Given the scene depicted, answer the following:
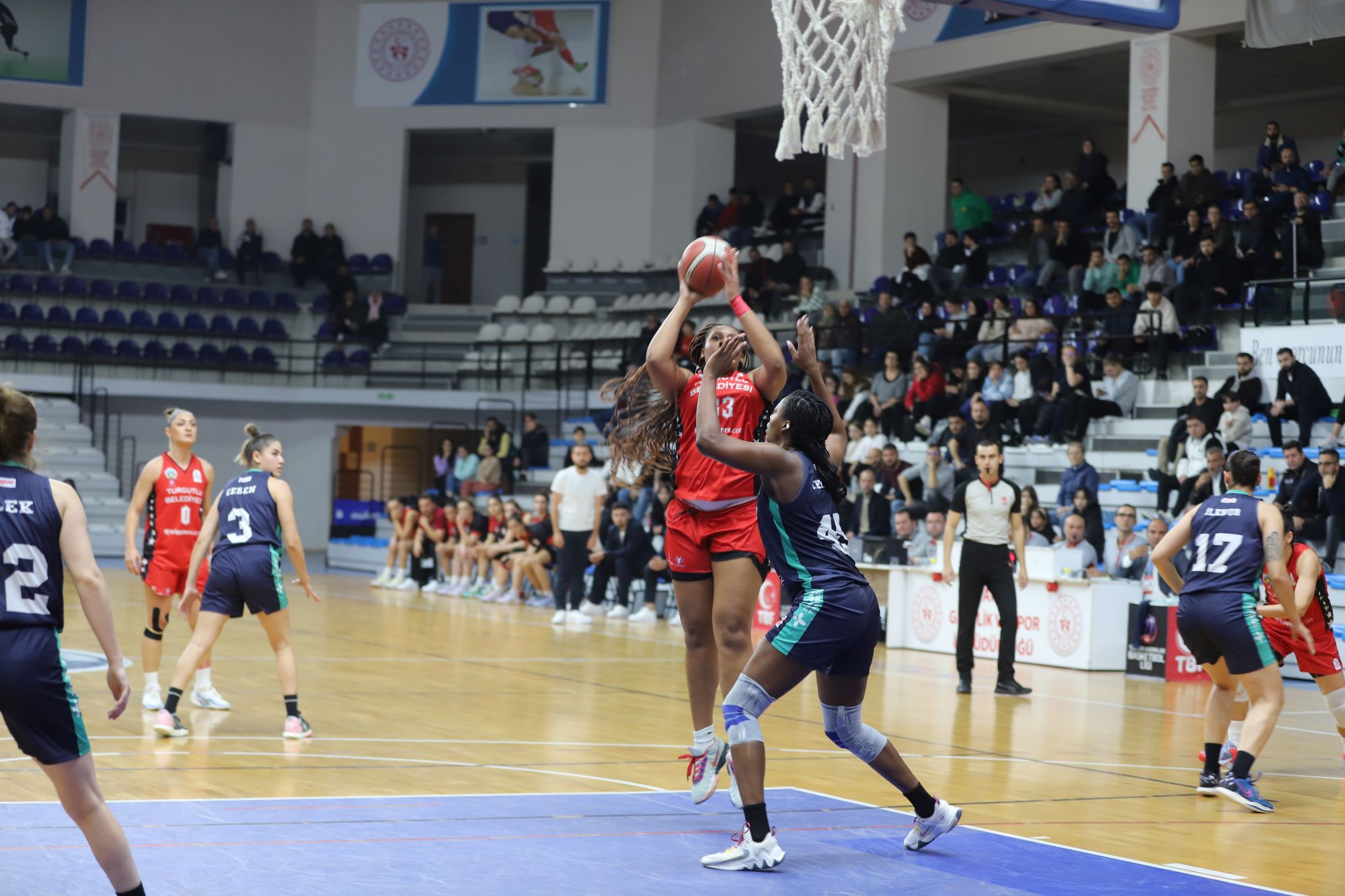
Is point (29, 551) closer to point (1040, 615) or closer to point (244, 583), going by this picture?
point (244, 583)

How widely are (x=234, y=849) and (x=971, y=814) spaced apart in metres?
3.08

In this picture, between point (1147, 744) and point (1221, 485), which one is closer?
point (1147, 744)

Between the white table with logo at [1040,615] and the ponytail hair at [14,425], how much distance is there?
9397mm

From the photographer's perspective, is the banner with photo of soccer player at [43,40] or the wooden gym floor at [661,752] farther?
the banner with photo of soccer player at [43,40]

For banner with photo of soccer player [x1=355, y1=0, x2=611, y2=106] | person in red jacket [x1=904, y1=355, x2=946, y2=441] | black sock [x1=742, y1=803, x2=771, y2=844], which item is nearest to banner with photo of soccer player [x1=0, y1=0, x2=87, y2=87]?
banner with photo of soccer player [x1=355, y1=0, x2=611, y2=106]

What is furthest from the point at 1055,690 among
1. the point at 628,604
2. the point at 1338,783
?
the point at 628,604

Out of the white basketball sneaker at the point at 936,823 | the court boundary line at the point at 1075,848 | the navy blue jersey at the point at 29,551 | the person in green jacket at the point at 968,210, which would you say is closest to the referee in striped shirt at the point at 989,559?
the court boundary line at the point at 1075,848

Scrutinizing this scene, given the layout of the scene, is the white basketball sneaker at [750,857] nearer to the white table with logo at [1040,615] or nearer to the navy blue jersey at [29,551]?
the navy blue jersey at [29,551]

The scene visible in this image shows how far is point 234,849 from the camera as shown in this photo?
5211 mm

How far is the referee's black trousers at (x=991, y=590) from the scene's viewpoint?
1123 cm

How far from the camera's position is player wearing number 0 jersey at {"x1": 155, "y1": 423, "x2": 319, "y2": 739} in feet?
26.7

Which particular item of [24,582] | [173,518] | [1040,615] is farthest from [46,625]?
[1040,615]

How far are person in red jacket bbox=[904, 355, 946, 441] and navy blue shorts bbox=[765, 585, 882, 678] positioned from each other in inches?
511

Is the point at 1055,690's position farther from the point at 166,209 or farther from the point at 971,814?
the point at 166,209
